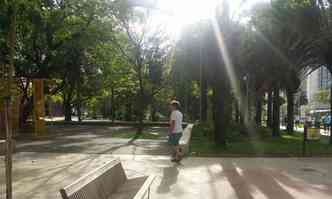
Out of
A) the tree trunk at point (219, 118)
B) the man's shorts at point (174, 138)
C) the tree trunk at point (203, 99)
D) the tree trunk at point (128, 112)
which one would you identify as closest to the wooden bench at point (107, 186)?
the man's shorts at point (174, 138)

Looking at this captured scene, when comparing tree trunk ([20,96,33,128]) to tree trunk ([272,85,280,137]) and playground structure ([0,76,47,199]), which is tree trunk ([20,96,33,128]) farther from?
tree trunk ([272,85,280,137])

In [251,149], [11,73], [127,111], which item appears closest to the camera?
[11,73]

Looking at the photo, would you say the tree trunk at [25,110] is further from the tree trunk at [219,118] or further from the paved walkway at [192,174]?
the tree trunk at [219,118]

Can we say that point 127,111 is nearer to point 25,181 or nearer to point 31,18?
point 31,18

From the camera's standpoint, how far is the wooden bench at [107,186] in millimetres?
4547

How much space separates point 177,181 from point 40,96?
13.7 metres

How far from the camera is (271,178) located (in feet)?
32.3

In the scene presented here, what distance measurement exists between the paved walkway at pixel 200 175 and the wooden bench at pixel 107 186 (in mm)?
1021

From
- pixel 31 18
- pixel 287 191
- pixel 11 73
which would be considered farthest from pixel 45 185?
pixel 31 18

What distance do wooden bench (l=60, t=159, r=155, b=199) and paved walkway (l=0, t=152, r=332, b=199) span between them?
1021mm

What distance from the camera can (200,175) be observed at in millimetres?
10117

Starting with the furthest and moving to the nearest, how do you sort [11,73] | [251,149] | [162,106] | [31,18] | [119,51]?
[162,106]
[119,51]
[31,18]
[251,149]
[11,73]

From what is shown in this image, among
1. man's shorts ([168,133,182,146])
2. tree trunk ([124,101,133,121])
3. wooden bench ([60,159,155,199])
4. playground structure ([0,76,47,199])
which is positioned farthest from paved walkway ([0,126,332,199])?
tree trunk ([124,101,133,121])

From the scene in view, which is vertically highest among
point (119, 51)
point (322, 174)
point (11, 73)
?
point (119, 51)
